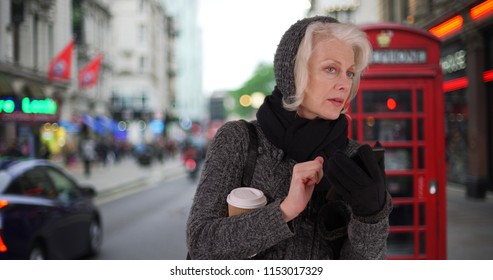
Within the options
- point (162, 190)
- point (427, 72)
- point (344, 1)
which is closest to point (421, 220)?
point (427, 72)

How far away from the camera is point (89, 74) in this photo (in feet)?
14.1

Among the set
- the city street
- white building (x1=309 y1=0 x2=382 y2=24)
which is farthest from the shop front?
white building (x1=309 y1=0 x2=382 y2=24)

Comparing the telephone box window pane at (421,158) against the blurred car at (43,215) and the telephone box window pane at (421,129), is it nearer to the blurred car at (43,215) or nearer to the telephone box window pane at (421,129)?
the telephone box window pane at (421,129)

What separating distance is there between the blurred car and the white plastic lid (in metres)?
2.82

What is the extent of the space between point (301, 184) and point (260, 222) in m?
0.13

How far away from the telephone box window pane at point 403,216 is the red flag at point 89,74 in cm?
252

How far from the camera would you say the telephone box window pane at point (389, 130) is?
3.62 m

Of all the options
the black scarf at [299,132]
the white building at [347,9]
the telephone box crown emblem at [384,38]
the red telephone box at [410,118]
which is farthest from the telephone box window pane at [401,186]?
the black scarf at [299,132]

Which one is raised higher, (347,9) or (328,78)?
(347,9)

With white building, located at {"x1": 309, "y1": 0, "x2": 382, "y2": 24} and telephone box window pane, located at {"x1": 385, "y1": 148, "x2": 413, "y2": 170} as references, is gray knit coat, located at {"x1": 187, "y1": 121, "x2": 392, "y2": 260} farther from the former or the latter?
telephone box window pane, located at {"x1": 385, "y1": 148, "x2": 413, "y2": 170}

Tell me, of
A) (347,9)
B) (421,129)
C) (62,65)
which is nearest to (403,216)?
(421,129)

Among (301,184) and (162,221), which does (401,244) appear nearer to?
(301,184)

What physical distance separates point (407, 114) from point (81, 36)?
9.22 ft

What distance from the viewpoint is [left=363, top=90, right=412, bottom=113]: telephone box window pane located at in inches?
143
